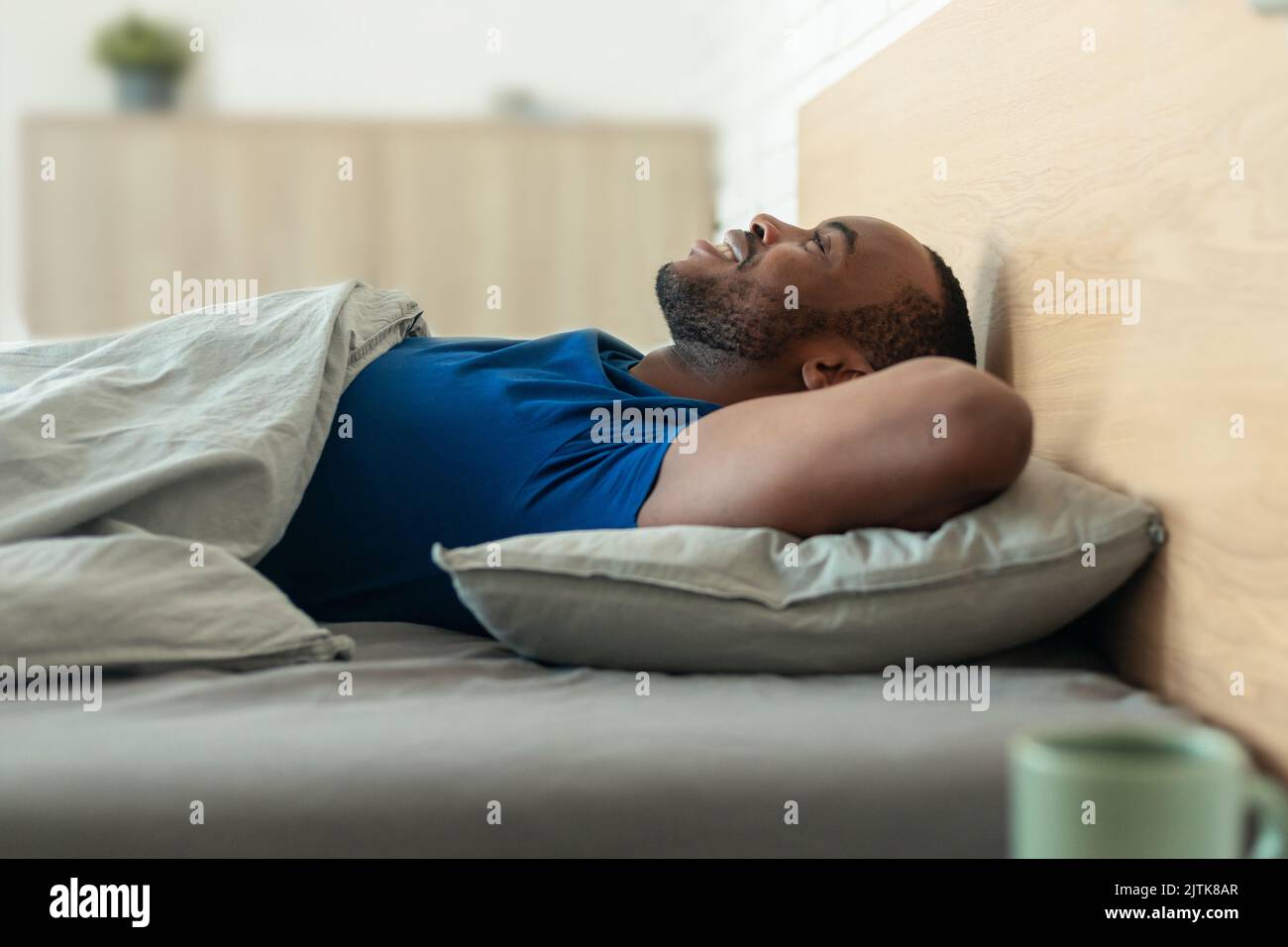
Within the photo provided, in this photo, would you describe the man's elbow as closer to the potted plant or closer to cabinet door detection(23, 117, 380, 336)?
cabinet door detection(23, 117, 380, 336)

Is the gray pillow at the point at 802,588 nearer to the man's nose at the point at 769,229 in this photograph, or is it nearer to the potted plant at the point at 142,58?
the man's nose at the point at 769,229

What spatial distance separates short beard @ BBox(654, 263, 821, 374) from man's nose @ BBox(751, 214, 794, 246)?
0.07 meters

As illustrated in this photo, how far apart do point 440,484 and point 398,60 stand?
2375 millimetres

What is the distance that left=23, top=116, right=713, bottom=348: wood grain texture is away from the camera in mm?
3076

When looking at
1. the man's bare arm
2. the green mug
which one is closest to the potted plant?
the man's bare arm

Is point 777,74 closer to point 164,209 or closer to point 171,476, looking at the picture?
point 164,209

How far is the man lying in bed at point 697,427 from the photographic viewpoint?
971 mm

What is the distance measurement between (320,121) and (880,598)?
8.38 ft

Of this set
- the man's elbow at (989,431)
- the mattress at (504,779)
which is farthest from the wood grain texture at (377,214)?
the mattress at (504,779)

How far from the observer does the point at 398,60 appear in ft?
10.7

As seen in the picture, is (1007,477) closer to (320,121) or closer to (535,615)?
(535,615)

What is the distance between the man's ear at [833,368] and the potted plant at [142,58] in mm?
2323

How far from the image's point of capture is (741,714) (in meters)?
0.84

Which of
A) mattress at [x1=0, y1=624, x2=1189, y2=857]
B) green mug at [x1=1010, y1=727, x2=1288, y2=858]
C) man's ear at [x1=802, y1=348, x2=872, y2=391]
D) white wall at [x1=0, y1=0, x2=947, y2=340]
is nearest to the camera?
green mug at [x1=1010, y1=727, x2=1288, y2=858]
